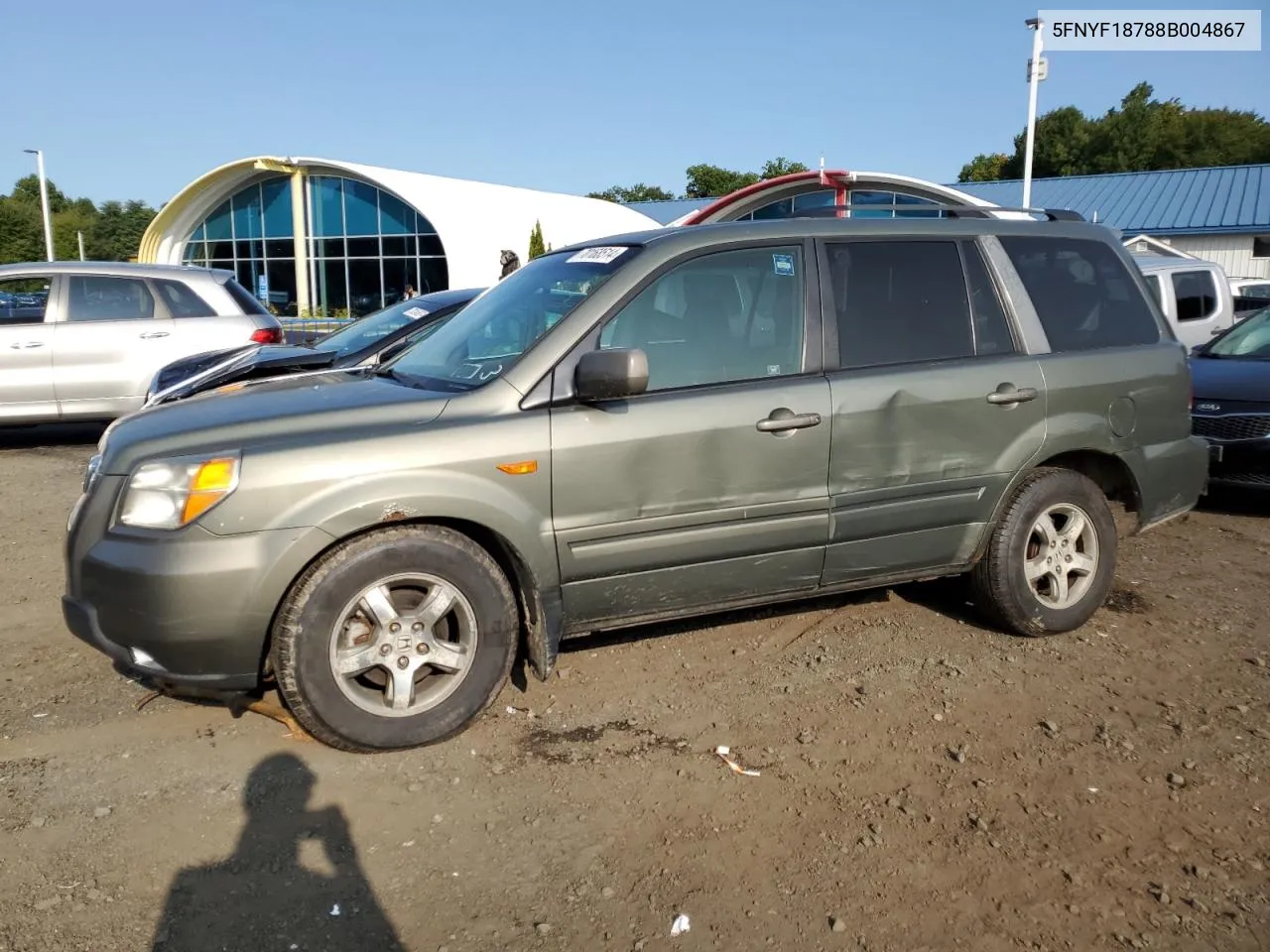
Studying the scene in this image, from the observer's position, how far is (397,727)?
3.64m

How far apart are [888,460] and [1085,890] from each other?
188 cm

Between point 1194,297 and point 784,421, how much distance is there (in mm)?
9372

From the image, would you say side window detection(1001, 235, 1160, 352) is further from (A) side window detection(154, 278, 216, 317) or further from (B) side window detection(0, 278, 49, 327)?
(B) side window detection(0, 278, 49, 327)

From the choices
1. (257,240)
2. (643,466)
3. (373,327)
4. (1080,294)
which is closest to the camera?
(643,466)

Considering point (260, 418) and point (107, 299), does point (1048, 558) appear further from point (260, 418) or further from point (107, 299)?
point (107, 299)

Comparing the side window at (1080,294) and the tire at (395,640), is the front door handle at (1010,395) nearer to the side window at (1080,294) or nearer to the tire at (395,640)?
the side window at (1080,294)

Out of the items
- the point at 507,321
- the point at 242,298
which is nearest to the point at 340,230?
the point at 242,298

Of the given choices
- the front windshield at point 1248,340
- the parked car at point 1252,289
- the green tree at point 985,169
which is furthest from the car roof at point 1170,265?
the green tree at point 985,169

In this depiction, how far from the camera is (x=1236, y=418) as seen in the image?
23.6 feet

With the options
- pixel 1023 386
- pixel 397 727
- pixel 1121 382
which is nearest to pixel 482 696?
pixel 397 727

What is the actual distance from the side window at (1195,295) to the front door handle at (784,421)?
8947 millimetres

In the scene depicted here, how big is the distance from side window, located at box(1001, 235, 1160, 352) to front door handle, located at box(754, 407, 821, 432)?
1.42 meters

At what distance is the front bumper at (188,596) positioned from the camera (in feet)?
11.0

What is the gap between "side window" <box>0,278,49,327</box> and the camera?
32.8ft
